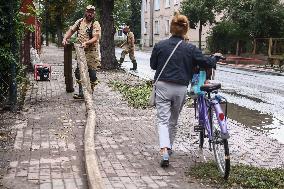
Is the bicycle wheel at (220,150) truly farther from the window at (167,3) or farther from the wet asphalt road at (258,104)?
the window at (167,3)

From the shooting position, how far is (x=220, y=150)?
20.0ft

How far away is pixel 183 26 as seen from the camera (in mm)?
6441

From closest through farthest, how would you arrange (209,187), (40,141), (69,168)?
(209,187) < (69,168) < (40,141)

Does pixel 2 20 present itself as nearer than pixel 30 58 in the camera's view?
Result: Yes

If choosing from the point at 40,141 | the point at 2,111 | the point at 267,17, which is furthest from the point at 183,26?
the point at 267,17

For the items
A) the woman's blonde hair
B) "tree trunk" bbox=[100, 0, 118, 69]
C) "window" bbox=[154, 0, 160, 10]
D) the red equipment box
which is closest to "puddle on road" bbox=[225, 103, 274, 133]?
the woman's blonde hair

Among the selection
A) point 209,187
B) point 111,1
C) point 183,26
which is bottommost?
point 209,187

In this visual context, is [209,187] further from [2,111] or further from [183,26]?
[2,111]

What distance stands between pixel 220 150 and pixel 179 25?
5.60 feet

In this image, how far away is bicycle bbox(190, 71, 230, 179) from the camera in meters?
5.81

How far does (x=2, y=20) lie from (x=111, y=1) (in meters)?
12.6

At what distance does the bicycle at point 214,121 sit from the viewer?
19.1 feet

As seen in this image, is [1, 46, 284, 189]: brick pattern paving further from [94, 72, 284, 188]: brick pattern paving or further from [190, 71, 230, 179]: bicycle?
[190, 71, 230, 179]: bicycle

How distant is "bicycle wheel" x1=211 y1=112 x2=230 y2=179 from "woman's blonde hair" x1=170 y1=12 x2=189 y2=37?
3.82 feet
